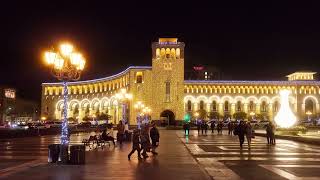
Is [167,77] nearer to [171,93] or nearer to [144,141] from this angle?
[171,93]

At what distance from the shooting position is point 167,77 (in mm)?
110562

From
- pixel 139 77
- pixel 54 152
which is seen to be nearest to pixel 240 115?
pixel 139 77

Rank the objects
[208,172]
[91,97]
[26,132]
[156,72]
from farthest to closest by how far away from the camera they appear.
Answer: [91,97], [156,72], [26,132], [208,172]

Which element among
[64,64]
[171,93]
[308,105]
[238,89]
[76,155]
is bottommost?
[76,155]

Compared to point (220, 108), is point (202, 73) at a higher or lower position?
higher

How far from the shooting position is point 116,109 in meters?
128

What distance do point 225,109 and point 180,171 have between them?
372ft

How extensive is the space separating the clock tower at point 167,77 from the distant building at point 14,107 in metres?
35.6

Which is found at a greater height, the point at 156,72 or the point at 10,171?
the point at 156,72

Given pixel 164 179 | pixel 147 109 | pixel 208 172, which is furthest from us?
pixel 147 109

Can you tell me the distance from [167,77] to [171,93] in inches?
152

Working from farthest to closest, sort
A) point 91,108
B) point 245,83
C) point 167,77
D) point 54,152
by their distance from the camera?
1. point 91,108
2. point 245,83
3. point 167,77
4. point 54,152

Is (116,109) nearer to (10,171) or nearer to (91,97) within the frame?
(91,97)

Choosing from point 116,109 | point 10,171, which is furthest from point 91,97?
point 10,171
